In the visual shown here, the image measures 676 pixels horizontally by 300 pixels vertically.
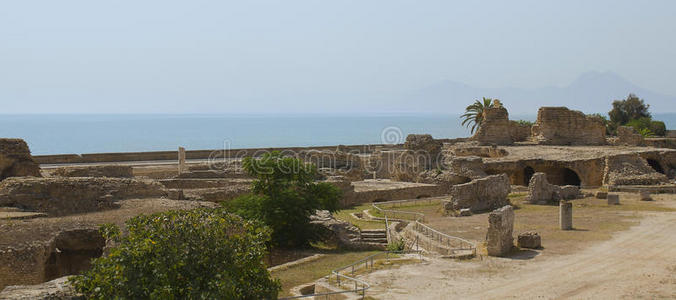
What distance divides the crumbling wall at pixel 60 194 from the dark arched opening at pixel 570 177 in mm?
28788

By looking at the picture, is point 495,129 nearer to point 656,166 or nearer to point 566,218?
point 656,166

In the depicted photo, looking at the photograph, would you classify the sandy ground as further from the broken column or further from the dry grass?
the dry grass

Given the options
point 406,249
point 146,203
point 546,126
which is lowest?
point 406,249

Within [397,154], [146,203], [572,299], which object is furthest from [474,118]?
[572,299]

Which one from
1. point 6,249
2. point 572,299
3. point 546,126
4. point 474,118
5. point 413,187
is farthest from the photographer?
point 474,118

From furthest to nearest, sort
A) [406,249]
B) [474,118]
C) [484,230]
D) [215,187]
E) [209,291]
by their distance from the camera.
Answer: [474,118], [215,187], [484,230], [406,249], [209,291]

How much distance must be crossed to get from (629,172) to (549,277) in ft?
75.7

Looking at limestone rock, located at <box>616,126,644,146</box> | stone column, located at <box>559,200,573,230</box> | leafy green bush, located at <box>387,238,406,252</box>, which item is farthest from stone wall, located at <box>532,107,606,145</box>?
leafy green bush, located at <box>387,238,406,252</box>

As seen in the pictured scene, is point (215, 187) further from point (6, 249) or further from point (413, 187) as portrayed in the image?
point (6, 249)

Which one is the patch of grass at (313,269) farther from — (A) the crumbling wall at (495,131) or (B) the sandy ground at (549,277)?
(A) the crumbling wall at (495,131)

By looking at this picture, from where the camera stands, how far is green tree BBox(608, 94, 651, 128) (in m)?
92.5

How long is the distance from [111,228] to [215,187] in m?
21.0

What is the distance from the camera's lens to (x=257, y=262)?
12422 millimetres

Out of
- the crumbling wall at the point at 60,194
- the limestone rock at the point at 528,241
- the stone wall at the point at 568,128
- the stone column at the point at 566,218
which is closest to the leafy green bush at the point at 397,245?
the limestone rock at the point at 528,241
